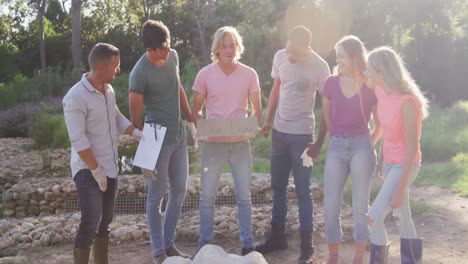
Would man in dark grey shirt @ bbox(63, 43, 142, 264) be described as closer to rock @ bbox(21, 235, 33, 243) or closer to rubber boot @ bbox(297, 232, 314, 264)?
rubber boot @ bbox(297, 232, 314, 264)

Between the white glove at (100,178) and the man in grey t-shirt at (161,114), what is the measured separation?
38 cm

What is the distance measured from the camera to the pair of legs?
341 cm

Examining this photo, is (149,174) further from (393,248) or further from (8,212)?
(8,212)

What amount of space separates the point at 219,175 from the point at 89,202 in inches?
38.4

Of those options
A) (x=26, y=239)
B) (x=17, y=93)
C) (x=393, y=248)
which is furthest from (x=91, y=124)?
(x=17, y=93)

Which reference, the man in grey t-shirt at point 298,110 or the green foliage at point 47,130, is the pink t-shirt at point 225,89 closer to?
the man in grey t-shirt at point 298,110

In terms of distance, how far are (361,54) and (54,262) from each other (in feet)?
8.89

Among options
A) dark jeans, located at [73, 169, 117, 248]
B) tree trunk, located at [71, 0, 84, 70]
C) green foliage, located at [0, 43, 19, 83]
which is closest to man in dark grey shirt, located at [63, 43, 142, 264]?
dark jeans, located at [73, 169, 117, 248]

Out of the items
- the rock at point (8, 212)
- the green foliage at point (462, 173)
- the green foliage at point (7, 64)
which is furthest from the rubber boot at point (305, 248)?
the green foliage at point (7, 64)

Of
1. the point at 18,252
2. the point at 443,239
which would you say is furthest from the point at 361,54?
the point at 18,252

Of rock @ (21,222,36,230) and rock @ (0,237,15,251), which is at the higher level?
rock @ (21,222,36,230)

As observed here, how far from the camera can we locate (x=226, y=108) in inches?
147

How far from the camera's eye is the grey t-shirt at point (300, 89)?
3.82 metres

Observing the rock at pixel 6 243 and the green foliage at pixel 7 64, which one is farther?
the green foliage at pixel 7 64
